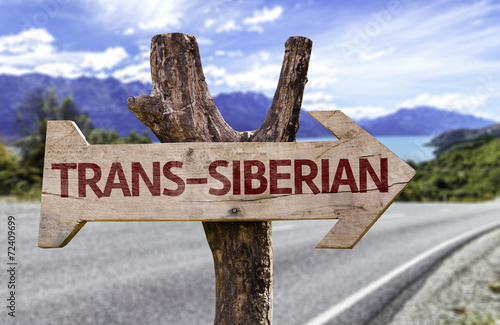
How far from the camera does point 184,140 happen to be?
1.48 meters

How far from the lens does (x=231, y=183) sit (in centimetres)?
137

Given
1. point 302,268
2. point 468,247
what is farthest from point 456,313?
point 468,247

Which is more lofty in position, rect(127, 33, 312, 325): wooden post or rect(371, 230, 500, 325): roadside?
rect(127, 33, 312, 325): wooden post

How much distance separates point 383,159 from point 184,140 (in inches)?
31.1

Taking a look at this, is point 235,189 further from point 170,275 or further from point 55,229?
point 170,275

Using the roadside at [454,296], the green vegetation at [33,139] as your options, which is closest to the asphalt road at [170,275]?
the roadside at [454,296]

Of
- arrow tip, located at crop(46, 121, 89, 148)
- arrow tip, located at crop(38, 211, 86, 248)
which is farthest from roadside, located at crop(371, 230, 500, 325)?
arrow tip, located at crop(46, 121, 89, 148)

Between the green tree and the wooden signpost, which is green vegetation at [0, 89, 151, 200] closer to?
the green tree

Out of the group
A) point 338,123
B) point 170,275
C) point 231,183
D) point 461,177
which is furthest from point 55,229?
point 461,177

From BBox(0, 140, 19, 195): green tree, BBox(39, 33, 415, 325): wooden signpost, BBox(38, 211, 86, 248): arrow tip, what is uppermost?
BBox(0, 140, 19, 195): green tree

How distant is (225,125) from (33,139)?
12.1 meters

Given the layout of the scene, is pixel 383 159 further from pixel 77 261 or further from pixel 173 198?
pixel 77 261

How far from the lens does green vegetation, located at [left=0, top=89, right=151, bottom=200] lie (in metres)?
10.9

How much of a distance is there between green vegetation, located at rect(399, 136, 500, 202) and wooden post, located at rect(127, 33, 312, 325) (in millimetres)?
20459
